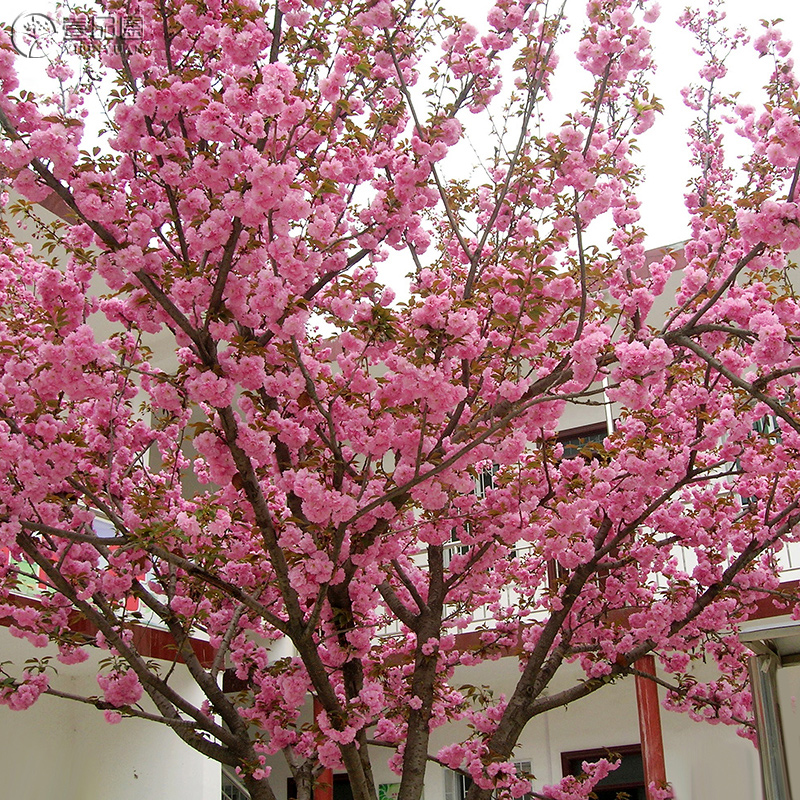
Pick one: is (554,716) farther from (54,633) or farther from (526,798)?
(54,633)

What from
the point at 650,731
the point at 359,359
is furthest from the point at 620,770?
the point at 359,359

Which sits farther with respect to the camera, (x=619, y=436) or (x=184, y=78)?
(x=619, y=436)

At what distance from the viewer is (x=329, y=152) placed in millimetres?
5480

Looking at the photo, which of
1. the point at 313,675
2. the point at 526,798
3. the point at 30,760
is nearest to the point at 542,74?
the point at 313,675

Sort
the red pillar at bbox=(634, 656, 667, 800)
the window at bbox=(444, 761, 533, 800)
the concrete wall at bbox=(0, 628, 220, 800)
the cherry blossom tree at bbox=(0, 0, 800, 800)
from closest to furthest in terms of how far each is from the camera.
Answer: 1. the cherry blossom tree at bbox=(0, 0, 800, 800)
2. the concrete wall at bbox=(0, 628, 220, 800)
3. the red pillar at bbox=(634, 656, 667, 800)
4. the window at bbox=(444, 761, 533, 800)

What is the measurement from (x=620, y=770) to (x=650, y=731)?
1.87 meters

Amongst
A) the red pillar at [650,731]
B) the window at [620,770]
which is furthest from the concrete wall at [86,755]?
the red pillar at [650,731]

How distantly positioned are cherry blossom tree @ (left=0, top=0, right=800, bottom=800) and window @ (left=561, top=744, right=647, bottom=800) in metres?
3.58

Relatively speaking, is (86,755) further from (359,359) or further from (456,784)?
(359,359)

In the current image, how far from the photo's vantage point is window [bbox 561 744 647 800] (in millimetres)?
10398

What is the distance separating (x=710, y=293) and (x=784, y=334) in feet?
3.03

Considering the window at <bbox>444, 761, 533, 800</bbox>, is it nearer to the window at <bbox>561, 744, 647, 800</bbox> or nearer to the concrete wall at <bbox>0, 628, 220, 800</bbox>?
the window at <bbox>561, 744, 647, 800</bbox>

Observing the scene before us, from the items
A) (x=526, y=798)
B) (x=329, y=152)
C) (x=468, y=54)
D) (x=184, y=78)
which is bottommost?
(x=526, y=798)

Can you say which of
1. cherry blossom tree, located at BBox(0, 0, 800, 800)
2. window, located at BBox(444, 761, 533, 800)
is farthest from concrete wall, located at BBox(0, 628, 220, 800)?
window, located at BBox(444, 761, 533, 800)
